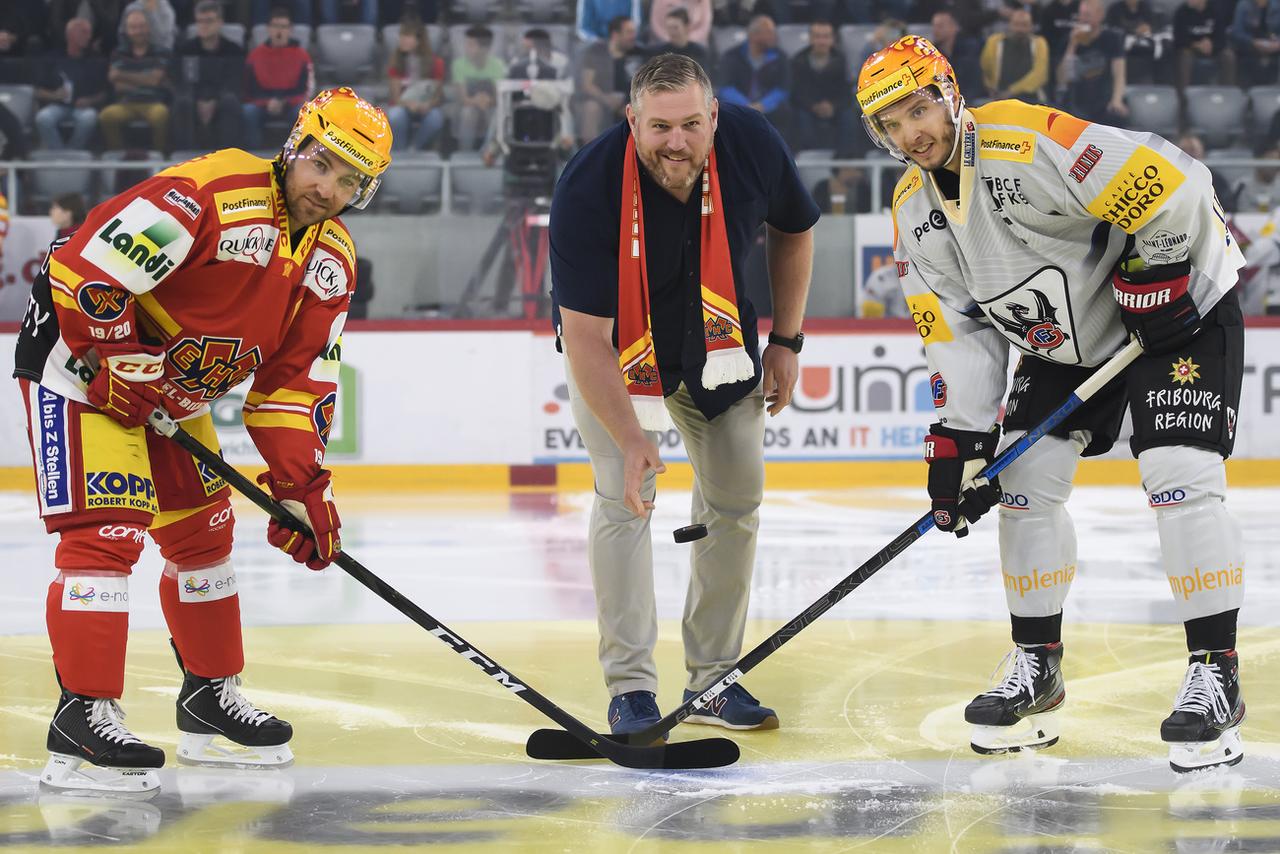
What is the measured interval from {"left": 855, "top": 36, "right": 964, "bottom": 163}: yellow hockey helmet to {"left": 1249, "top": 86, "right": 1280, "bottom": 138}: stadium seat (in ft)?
23.6

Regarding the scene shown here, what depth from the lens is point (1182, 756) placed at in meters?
2.52

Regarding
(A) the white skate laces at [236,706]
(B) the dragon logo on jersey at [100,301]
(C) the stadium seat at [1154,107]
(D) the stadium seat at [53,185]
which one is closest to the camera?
(B) the dragon logo on jersey at [100,301]

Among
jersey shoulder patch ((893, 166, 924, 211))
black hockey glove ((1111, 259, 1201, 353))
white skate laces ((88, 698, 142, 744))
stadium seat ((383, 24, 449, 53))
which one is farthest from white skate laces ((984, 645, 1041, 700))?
stadium seat ((383, 24, 449, 53))

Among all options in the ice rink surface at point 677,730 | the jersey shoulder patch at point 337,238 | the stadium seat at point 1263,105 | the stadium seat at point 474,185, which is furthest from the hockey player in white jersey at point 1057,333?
the stadium seat at point 1263,105

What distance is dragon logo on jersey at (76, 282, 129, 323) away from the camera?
8.06ft

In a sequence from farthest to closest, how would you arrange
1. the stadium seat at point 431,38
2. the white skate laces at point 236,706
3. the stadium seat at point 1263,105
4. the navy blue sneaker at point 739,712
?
the stadium seat at point 431,38
the stadium seat at point 1263,105
the navy blue sneaker at point 739,712
the white skate laces at point 236,706

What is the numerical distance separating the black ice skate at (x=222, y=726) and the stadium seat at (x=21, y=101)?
269 inches

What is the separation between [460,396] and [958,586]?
352cm

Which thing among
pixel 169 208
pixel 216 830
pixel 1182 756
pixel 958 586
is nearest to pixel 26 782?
pixel 216 830

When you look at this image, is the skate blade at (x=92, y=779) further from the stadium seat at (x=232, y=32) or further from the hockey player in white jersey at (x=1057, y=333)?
the stadium seat at (x=232, y=32)

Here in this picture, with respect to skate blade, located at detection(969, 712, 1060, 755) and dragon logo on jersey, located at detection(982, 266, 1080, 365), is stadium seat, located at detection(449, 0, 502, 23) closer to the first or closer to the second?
dragon logo on jersey, located at detection(982, 266, 1080, 365)

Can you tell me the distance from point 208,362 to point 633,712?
3.54 ft

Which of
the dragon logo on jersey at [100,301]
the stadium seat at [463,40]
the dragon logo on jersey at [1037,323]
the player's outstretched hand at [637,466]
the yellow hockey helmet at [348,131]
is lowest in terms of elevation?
the player's outstretched hand at [637,466]

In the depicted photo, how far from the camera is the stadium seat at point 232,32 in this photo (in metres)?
8.98
